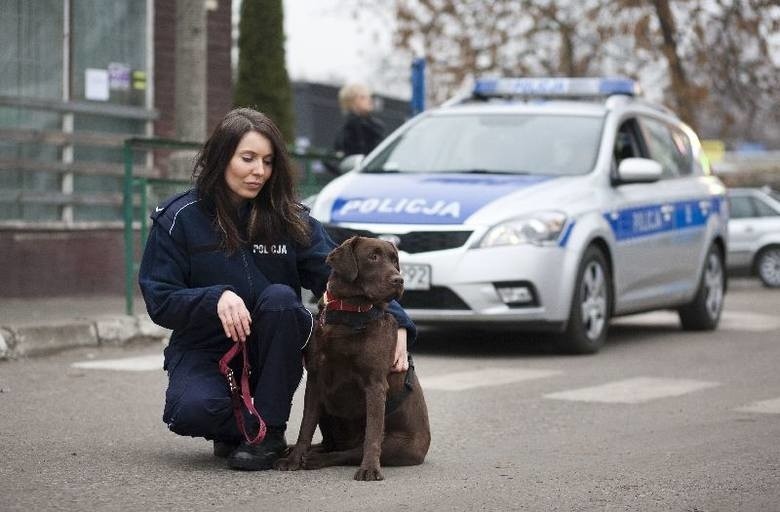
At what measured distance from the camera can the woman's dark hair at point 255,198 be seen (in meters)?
6.23

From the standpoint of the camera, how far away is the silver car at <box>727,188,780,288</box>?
23938 millimetres

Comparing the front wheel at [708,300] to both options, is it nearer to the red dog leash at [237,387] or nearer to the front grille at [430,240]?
the front grille at [430,240]

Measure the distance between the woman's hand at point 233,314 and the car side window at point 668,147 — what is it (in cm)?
748

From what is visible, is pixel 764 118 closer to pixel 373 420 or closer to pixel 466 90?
pixel 466 90

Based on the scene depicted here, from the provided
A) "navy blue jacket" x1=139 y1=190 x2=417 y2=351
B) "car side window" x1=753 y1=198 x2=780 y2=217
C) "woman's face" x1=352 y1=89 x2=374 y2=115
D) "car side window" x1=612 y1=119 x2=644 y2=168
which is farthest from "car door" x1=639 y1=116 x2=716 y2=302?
"car side window" x1=753 y1=198 x2=780 y2=217

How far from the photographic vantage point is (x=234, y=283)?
6258mm

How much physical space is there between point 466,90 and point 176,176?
8.58ft

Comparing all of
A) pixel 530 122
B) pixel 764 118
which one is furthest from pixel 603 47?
pixel 530 122

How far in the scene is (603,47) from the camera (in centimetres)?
3186

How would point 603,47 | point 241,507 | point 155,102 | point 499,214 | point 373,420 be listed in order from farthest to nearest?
point 603,47 < point 155,102 < point 499,214 < point 373,420 < point 241,507

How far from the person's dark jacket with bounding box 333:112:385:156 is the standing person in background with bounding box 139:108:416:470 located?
28.6 feet

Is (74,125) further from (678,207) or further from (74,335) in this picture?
(678,207)

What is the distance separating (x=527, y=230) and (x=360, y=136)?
4580 mm

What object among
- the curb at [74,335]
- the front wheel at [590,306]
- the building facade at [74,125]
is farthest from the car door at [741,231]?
the curb at [74,335]
